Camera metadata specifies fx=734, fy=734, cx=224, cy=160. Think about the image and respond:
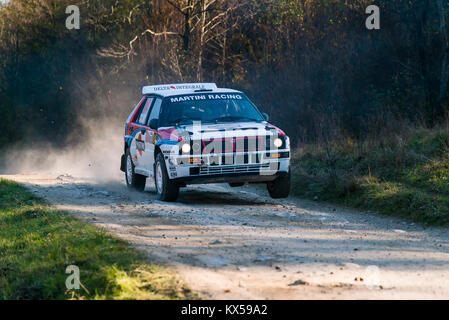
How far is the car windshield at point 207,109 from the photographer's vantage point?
12.6 metres

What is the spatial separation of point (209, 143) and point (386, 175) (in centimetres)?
390

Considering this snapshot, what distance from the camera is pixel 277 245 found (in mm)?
8148

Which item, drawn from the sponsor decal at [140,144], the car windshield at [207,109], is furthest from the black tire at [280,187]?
the sponsor decal at [140,144]

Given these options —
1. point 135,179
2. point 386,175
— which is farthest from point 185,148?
point 386,175

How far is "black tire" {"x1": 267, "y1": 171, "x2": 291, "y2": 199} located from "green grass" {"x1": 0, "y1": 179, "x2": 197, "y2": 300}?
3684 millimetres

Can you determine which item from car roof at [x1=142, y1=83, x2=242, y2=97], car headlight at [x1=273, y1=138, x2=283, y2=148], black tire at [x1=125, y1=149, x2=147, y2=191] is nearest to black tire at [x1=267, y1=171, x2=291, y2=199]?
car headlight at [x1=273, y1=138, x2=283, y2=148]

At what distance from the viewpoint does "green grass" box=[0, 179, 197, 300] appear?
629cm

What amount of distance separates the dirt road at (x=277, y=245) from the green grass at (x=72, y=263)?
26cm

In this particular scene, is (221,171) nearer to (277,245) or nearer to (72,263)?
(277,245)

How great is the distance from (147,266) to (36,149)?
30819mm

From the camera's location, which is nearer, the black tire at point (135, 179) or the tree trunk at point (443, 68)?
the black tire at point (135, 179)

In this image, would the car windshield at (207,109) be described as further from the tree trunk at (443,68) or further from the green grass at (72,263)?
the tree trunk at (443,68)
